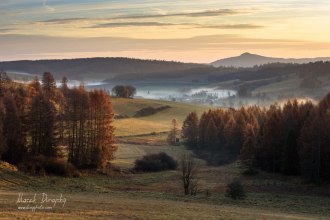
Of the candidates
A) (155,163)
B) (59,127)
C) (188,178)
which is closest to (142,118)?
(155,163)

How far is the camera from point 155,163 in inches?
3228

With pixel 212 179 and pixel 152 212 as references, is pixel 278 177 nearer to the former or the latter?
pixel 212 179

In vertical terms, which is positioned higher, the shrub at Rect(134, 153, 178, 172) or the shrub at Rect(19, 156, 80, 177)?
the shrub at Rect(19, 156, 80, 177)

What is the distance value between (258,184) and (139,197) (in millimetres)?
26284

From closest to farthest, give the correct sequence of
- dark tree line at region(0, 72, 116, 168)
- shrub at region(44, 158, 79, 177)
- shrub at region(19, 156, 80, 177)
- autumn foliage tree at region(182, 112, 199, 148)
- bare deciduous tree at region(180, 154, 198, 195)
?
bare deciduous tree at region(180, 154, 198, 195) < shrub at region(19, 156, 80, 177) < shrub at region(44, 158, 79, 177) < dark tree line at region(0, 72, 116, 168) < autumn foliage tree at region(182, 112, 199, 148)

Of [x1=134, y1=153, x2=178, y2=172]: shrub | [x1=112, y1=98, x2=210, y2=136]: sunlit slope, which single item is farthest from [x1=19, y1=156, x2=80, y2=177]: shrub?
[x1=112, y1=98, x2=210, y2=136]: sunlit slope

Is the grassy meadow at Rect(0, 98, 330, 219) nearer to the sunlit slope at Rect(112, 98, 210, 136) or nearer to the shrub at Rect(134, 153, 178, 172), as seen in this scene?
the shrub at Rect(134, 153, 178, 172)

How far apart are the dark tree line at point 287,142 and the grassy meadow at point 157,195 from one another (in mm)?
2780

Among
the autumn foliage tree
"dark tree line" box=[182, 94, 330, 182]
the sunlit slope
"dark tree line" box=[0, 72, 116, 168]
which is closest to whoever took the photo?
"dark tree line" box=[182, 94, 330, 182]

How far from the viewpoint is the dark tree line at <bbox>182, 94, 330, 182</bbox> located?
65.2 meters

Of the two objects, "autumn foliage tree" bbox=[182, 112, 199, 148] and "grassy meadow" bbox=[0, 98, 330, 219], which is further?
"autumn foliage tree" bbox=[182, 112, 199, 148]

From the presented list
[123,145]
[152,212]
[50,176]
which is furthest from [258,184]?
[123,145]

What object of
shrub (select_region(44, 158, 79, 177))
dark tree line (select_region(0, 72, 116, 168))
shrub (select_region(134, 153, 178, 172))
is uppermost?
dark tree line (select_region(0, 72, 116, 168))

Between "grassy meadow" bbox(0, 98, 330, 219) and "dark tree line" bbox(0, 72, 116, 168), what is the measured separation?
16.8 feet
